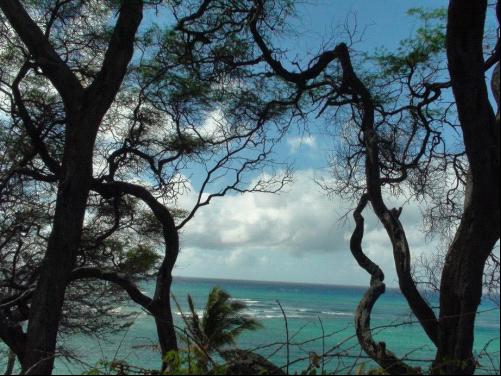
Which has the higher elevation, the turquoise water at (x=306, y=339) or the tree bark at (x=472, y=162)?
the tree bark at (x=472, y=162)

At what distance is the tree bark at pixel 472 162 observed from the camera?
315 centimetres

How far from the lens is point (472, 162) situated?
3.19m

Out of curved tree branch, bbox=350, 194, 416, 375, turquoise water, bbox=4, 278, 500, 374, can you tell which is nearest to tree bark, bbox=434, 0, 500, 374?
turquoise water, bbox=4, 278, 500, 374

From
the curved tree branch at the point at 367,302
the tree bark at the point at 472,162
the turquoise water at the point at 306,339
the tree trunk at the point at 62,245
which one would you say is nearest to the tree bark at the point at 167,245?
the turquoise water at the point at 306,339

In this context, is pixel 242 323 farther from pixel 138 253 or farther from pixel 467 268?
pixel 138 253

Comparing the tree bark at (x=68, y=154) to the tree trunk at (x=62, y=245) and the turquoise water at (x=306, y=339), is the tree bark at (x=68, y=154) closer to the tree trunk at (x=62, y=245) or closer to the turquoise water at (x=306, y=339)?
the tree trunk at (x=62, y=245)

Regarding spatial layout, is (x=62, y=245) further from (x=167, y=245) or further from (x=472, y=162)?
(x=472, y=162)

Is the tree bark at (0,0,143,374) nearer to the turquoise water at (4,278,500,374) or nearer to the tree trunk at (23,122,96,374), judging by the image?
the tree trunk at (23,122,96,374)

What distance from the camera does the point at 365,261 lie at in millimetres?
5043

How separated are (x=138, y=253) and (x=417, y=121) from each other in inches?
181

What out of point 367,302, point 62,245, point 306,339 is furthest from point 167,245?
point 306,339

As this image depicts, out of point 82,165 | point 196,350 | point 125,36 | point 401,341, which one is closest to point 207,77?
point 125,36

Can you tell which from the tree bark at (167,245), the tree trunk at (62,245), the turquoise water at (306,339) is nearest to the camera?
the turquoise water at (306,339)

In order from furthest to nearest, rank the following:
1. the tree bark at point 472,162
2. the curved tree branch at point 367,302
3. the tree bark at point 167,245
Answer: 1. the tree bark at point 167,245
2. the curved tree branch at point 367,302
3. the tree bark at point 472,162
